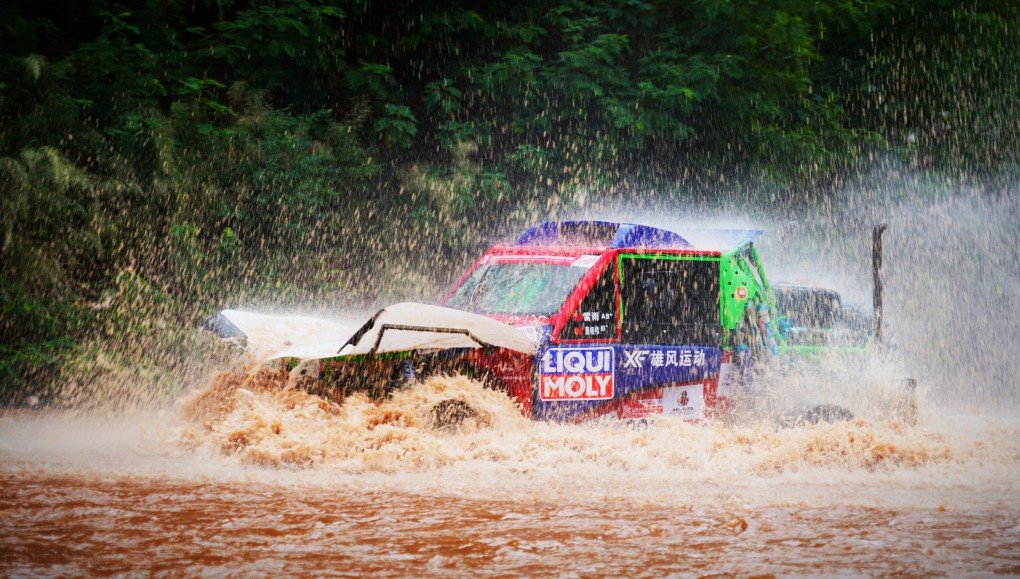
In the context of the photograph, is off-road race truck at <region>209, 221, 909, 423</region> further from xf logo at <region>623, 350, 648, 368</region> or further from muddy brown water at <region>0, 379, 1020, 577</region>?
muddy brown water at <region>0, 379, 1020, 577</region>

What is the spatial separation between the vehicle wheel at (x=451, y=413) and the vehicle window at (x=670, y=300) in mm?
1467

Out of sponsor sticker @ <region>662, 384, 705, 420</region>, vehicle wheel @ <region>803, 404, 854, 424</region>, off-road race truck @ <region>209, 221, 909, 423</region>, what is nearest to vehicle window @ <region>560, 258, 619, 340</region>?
off-road race truck @ <region>209, 221, 909, 423</region>

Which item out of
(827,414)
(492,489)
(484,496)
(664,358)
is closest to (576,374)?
(664,358)

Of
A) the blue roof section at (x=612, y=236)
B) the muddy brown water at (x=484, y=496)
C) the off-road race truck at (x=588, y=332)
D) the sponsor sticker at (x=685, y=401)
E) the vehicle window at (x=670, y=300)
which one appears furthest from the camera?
the blue roof section at (x=612, y=236)

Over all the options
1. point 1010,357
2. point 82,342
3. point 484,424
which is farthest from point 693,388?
point 1010,357

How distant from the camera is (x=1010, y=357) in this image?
1966cm

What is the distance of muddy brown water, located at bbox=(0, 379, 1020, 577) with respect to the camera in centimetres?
512

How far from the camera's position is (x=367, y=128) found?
14.7 metres

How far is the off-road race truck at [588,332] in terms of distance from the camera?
757 centimetres

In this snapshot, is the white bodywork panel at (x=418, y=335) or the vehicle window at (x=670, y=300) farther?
the vehicle window at (x=670, y=300)

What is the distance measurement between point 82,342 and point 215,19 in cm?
545

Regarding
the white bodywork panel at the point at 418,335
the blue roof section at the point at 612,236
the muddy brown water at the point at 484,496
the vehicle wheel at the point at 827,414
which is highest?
the blue roof section at the point at 612,236

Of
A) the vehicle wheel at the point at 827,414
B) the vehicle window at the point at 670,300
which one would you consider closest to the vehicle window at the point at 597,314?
the vehicle window at the point at 670,300

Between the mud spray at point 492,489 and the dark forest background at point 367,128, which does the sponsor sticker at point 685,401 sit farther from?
the dark forest background at point 367,128
